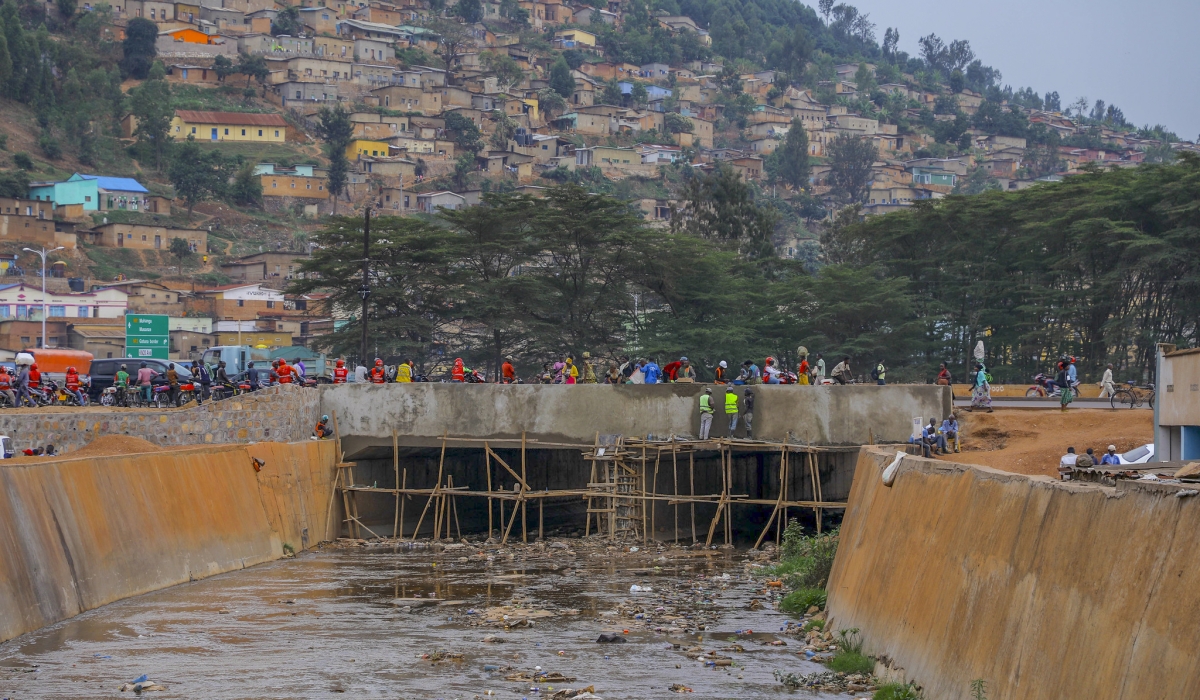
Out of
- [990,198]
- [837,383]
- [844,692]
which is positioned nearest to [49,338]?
[990,198]

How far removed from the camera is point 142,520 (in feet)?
70.5

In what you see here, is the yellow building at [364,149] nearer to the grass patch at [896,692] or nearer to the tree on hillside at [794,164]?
the tree on hillside at [794,164]

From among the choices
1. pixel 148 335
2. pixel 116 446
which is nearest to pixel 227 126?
pixel 148 335

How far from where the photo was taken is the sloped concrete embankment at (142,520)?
17.6 metres

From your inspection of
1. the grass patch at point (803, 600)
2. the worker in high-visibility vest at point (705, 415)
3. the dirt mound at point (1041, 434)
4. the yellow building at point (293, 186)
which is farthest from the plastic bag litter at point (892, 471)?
the yellow building at point (293, 186)

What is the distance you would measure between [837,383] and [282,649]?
17.1 metres

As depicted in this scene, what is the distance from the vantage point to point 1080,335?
55.1 metres

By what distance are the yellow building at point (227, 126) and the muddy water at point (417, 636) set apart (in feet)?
380

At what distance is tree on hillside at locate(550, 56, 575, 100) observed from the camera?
174 metres

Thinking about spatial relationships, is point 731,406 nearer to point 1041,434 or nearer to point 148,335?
point 1041,434

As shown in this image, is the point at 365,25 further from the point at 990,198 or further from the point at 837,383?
the point at 837,383

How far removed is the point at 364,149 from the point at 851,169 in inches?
2537

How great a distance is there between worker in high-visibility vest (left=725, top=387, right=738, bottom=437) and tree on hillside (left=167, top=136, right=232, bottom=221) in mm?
94776

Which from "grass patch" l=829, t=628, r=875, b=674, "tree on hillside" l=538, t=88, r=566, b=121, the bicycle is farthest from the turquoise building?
"grass patch" l=829, t=628, r=875, b=674
